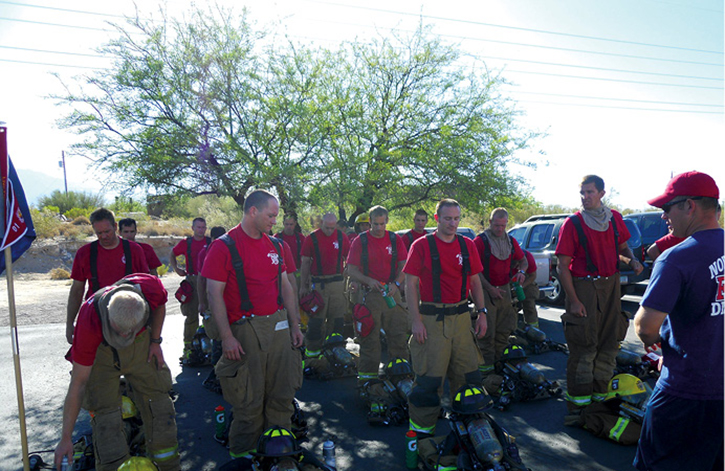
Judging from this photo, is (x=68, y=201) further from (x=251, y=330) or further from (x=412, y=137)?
(x=251, y=330)

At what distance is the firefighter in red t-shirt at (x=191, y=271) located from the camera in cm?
786

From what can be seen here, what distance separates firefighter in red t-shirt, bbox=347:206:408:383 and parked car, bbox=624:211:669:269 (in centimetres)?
765

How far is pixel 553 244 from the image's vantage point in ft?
37.1

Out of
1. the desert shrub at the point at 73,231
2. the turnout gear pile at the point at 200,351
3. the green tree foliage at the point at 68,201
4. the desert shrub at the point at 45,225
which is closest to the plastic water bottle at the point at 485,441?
the turnout gear pile at the point at 200,351

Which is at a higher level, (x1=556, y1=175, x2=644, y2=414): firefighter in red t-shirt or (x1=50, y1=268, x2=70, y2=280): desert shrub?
(x1=556, y1=175, x2=644, y2=414): firefighter in red t-shirt

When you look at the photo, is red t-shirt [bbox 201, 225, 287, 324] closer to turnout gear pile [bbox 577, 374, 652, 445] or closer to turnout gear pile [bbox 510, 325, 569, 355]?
turnout gear pile [bbox 577, 374, 652, 445]

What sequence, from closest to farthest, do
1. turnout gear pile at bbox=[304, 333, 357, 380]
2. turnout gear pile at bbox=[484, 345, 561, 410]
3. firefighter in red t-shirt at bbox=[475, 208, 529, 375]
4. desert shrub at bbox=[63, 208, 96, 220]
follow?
turnout gear pile at bbox=[484, 345, 561, 410] → firefighter in red t-shirt at bbox=[475, 208, 529, 375] → turnout gear pile at bbox=[304, 333, 357, 380] → desert shrub at bbox=[63, 208, 96, 220]

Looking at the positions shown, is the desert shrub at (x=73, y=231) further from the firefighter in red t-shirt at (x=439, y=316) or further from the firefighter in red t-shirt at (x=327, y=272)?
the firefighter in red t-shirt at (x=439, y=316)

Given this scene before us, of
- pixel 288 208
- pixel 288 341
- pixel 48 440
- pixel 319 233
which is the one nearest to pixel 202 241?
pixel 319 233

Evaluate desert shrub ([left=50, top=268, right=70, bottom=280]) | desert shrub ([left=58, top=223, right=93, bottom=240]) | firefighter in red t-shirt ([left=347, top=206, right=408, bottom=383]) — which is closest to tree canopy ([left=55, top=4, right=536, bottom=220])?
firefighter in red t-shirt ([left=347, top=206, right=408, bottom=383])

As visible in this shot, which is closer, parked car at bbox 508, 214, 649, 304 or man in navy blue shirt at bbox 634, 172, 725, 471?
man in navy blue shirt at bbox 634, 172, 725, 471

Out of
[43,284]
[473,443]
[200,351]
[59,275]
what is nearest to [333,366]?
[200,351]

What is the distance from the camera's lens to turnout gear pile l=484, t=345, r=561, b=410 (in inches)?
214

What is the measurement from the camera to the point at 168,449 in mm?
3768
